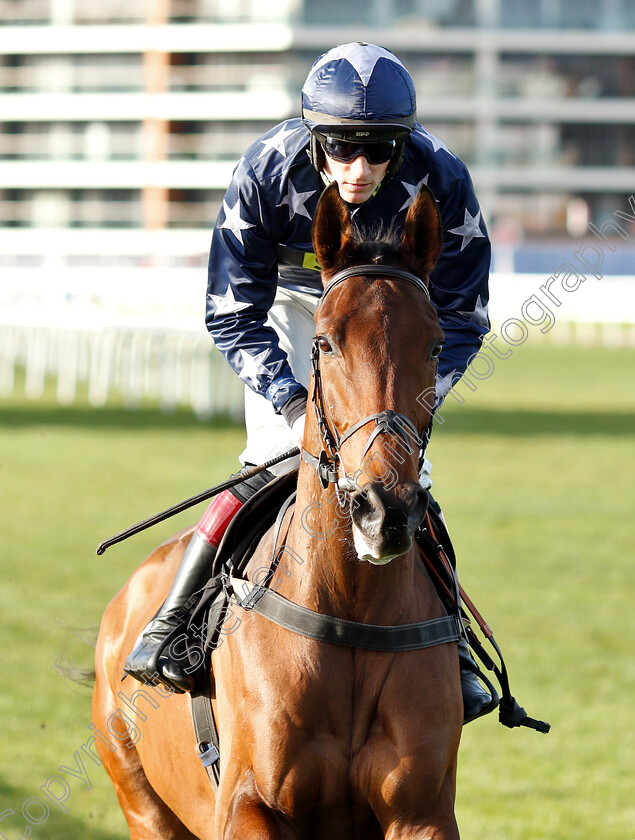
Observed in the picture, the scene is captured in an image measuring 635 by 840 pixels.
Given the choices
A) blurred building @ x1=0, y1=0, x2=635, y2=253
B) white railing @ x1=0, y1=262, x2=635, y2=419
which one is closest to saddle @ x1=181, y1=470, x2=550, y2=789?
white railing @ x1=0, y1=262, x2=635, y2=419

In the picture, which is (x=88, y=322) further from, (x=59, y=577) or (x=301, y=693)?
(x=301, y=693)

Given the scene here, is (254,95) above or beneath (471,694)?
beneath

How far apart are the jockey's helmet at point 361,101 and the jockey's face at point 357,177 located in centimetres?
6

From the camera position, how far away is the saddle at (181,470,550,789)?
2754 mm

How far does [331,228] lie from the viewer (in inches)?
107

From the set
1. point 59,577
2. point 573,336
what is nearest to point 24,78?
point 573,336

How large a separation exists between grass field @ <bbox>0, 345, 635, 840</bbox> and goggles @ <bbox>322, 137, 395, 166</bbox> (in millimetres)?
2358

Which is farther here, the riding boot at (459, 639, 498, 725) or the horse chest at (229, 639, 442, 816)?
the riding boot at (459, 639, 498, 725)

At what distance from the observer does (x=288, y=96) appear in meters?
52.8

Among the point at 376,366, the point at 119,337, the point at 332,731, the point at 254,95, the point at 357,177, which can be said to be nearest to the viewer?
the point at 376,366

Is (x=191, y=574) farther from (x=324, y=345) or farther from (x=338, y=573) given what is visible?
(x=324, y=345)

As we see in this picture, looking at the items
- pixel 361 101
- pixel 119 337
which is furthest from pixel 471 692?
pixel 119 337

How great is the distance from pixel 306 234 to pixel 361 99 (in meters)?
0.51

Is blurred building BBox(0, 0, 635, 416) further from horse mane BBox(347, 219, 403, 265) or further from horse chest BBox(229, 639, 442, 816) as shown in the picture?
horse chest BBox(229, 639, 442, 816)
